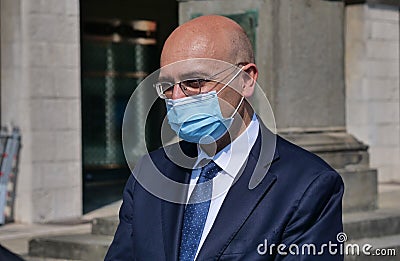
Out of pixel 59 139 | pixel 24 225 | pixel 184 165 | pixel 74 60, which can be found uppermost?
pixel 184 165

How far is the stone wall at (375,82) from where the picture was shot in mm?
15367

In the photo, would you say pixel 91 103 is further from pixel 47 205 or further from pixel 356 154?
pixel 356 154

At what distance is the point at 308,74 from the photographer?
8.06m

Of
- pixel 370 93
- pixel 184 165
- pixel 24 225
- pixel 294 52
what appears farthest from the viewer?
pixel 370 93

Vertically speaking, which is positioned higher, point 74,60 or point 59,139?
point 74,60

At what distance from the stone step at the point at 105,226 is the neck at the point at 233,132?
4.62 m

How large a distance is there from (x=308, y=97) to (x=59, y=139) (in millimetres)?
5028

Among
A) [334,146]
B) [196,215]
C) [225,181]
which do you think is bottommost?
[334,146]

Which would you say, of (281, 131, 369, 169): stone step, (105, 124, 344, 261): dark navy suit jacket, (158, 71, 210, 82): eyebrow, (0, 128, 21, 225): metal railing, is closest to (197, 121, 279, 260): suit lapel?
(105, 124, 344, 261): dark navy suit jacket

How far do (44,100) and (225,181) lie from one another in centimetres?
918

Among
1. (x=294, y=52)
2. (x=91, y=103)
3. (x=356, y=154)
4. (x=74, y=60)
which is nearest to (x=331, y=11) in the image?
(x=294, y=52)

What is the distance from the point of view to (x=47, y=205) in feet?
39.9

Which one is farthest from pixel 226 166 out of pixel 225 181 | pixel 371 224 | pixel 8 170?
pixel 8 170

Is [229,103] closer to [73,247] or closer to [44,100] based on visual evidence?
[73,247]
